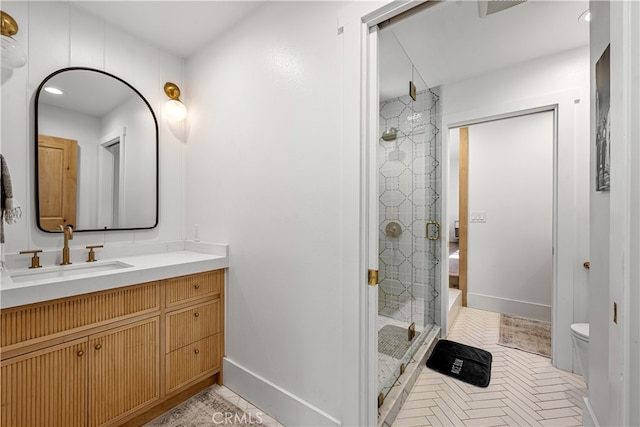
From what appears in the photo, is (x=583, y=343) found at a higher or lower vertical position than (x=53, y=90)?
lower

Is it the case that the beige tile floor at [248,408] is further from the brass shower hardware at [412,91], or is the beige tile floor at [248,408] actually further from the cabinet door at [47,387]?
the brass shower hardware at [412,91]

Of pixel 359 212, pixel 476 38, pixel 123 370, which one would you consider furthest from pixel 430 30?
pixel 123 370

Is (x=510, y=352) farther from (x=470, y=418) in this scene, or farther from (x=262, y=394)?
(x=262, y=394)

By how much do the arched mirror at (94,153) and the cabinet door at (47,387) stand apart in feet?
2.63

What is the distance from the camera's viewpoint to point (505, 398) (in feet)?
5.92

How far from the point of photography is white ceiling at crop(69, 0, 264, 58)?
1706 mm

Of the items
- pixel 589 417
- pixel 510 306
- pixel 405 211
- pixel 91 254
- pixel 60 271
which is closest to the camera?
pixel 589 417

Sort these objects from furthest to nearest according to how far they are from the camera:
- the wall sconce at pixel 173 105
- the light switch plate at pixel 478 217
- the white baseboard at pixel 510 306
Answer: the light switch plate at pixel 478 217 → the white baseboard at pixel 510 306 → the wall sconce at pixel 173 105

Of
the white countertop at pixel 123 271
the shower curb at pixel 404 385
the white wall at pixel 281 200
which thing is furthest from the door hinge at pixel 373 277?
the white countertop at pixel 123 271

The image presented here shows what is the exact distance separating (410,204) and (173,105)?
2060 millimetres

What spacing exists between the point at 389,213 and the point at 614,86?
1.36 meters

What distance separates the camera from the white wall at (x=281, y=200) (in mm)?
A: 1407

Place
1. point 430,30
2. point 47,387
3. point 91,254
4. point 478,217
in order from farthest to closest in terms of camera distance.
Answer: point 478,217
point 430,30
point 91,254
point 47,387

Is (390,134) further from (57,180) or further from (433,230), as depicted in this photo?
(57,180)
